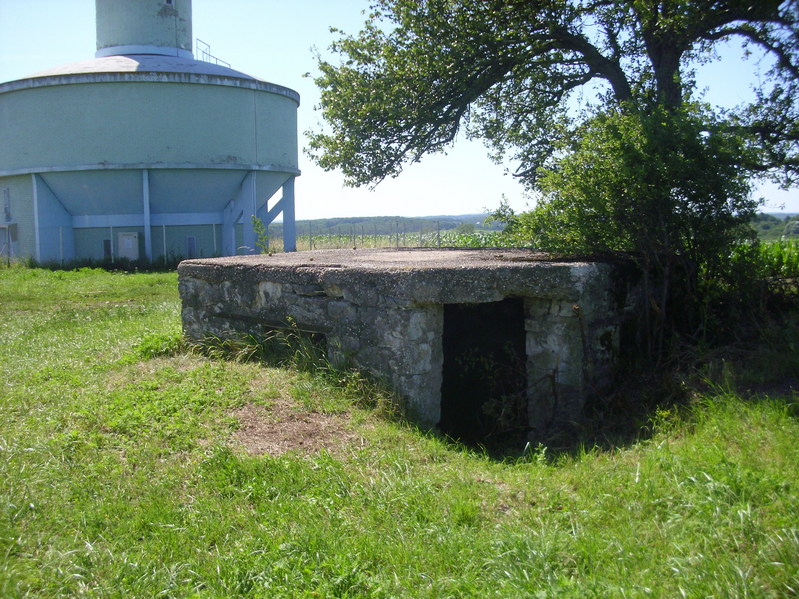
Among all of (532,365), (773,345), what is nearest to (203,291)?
(532,365)

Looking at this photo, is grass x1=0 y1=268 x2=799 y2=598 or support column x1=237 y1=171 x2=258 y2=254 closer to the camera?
grass x1=0 y1=268 x2=799 y2=598

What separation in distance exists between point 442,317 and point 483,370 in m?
1.00

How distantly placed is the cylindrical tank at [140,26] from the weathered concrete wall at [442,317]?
55.9 ft

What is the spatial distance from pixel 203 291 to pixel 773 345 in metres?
5.31

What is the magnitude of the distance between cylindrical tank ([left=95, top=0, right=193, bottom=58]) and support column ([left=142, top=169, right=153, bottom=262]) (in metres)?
4.19

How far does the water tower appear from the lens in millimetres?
18406

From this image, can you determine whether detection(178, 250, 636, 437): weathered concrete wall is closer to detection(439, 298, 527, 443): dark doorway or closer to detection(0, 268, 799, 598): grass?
detection(439, 298, 527, 443): dark doorway

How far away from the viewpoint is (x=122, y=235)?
19562 mm

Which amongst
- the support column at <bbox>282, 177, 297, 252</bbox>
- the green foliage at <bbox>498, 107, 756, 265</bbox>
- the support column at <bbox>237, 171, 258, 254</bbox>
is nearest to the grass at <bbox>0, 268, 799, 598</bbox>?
the green foliage at <bbox>498, 107, 756, 265</bbox>

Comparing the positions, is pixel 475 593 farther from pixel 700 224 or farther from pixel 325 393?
pixel 700 224

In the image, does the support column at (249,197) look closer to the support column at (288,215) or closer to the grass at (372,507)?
the support column at (288,215)

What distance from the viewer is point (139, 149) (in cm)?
1848

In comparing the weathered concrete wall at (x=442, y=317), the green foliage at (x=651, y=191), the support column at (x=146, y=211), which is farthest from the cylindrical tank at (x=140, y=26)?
the green foliage at (x=651, y=191)

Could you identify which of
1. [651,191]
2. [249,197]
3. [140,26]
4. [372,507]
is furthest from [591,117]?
[140,26]
